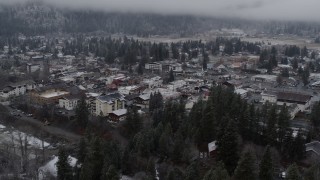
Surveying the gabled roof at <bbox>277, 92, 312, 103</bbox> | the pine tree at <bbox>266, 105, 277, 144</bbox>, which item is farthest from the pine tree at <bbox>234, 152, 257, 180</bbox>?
the gabled roof at <bbox>277, 92, 312, 103</bbox>

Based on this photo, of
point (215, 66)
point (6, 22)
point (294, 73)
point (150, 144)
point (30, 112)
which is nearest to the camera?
point (150, 144)

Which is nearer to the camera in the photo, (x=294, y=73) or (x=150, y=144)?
(x=150, y=144)

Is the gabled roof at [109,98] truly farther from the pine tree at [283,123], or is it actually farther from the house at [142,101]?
the pine tree at [283,123]

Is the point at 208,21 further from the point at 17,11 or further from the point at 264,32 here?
the point at 17,11

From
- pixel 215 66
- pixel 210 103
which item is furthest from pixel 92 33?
pixel 210 103

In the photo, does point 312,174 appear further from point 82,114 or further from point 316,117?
point 82,114

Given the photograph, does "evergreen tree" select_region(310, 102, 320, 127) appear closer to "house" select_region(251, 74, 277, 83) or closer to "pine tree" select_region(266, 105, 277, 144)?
"pine tree" select_region(266, 105, 277, 144)
